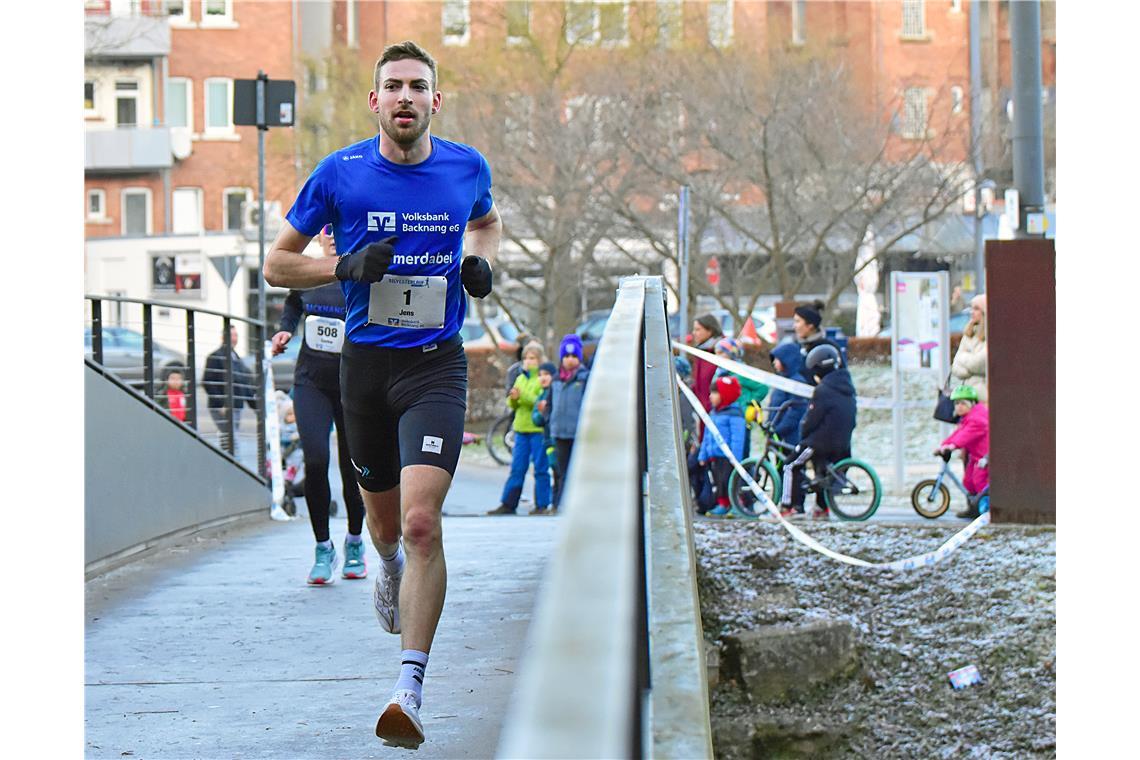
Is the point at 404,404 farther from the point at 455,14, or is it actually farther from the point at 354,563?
the point at 455,14

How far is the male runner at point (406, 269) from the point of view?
17.0ft

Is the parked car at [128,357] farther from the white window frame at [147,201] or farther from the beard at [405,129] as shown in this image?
the white window frame at [147,201]

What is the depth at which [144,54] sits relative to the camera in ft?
179

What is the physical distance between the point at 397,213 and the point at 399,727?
159 centimetres

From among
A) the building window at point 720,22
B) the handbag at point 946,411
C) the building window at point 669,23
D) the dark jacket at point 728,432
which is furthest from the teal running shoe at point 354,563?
the building window at point 720,22

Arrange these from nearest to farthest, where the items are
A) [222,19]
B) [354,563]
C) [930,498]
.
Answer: [354,563]
[930,498]
[222,19]

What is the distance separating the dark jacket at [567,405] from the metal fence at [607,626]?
11.1 meters

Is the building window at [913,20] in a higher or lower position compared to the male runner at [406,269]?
higher

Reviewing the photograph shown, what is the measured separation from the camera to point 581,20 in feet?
113

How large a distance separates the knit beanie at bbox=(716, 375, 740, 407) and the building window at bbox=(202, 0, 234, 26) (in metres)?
42.4

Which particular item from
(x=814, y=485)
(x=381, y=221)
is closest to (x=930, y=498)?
(x=814, y=485)

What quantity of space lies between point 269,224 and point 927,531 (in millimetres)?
35666

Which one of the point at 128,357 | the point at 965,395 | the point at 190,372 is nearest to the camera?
the point at 128,357
